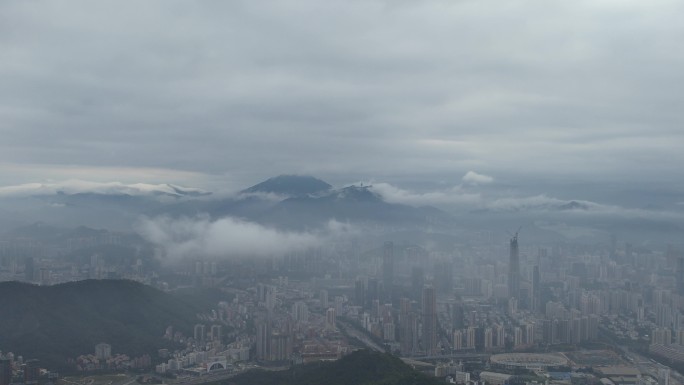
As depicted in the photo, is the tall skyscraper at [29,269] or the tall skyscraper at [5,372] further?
the tall skyscraper at [29,269]

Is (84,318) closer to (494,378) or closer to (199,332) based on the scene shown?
(199,332)

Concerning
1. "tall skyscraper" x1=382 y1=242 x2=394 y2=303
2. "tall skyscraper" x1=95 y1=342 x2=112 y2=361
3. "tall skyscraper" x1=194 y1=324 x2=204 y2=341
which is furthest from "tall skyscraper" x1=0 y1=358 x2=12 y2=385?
"tall skyscraper" x1=382 y1=242 x2=394 y2=303

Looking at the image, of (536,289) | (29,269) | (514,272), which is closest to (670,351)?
(536,289)

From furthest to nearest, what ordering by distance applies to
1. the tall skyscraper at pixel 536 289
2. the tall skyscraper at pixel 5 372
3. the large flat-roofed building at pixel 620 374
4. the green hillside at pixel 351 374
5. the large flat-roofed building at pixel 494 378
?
1. the tall skyscraper at pixel 536 289
2. the large flat-roofed building at pixel 620 374
3. the large flat-roofed building at pixel 494 378
4. the tall skyscraper at pixel 5 372
5. the green hillside at pixel 351 374

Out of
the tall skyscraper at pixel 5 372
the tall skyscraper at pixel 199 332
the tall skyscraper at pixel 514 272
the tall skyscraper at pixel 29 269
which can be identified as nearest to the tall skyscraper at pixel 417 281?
the tall skyscraper at pixel 514 272

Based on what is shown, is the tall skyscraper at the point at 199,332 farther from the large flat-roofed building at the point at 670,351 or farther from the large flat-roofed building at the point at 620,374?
the large flat-roofed building at the point at 670,351

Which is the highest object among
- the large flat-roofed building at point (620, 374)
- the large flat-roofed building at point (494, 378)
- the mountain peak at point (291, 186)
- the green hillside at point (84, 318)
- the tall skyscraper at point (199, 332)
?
the mountain peak at point (291, 186)

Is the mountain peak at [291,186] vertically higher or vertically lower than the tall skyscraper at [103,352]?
higher

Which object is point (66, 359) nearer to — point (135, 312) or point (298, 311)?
point (135, 312)
